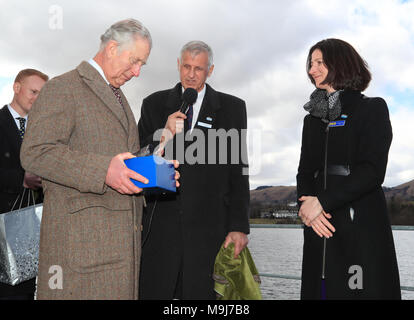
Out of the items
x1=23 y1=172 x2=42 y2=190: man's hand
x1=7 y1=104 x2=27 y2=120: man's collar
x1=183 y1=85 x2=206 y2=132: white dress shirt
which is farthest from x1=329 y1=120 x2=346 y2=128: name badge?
x1=7 y1=104 x2=27 y2=120: man's collar

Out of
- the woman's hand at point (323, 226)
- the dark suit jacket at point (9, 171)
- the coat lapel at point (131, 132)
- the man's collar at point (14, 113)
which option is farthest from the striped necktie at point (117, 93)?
the man's collar at point (14, 113)

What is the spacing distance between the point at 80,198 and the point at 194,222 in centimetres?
116

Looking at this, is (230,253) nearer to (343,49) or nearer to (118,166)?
(118,166)

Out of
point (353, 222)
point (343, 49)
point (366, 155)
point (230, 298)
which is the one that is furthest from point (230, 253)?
point (343, 49)

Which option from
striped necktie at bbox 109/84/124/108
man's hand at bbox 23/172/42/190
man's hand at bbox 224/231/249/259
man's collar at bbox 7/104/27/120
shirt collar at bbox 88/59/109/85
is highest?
man's collar at bbox 7/104/27/120

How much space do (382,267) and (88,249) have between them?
1.61 metres

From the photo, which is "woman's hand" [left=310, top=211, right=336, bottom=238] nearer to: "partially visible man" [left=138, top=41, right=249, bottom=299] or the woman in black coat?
the woman in black coat

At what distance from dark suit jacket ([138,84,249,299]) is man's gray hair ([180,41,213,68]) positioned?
22.9 inches

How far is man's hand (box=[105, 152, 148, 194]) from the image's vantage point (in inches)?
73.0

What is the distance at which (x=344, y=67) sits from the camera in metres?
2.67

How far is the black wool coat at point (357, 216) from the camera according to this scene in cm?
232

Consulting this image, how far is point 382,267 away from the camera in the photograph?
2307mm

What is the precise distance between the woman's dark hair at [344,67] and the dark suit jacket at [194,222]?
0.85 metres

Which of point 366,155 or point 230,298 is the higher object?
point 366,155
